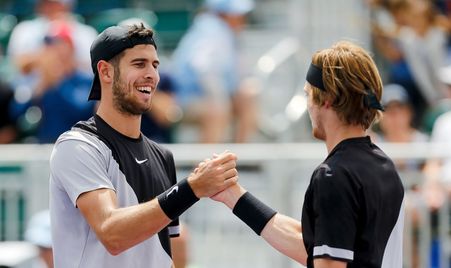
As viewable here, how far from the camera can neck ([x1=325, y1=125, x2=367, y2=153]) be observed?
4.25 m

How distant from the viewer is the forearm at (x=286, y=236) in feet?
15.1

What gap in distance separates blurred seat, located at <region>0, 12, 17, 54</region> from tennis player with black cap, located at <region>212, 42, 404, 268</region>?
7.58m

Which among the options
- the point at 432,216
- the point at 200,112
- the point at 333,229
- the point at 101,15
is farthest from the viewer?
the point at 101,15

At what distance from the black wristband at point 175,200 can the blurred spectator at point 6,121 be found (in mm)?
5778

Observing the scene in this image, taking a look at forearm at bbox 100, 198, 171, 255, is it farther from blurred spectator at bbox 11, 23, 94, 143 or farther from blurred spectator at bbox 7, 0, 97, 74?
blurred spectator at bbox 7, 0, 97, 74

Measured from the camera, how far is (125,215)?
13.9 ft

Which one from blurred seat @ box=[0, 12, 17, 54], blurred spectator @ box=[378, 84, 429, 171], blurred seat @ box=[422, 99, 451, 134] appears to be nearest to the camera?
blurred spectator @ box=[378, 84, 429, 171]

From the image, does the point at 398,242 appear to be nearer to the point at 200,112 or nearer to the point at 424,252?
the point at 424,252

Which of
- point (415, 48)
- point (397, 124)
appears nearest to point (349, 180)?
point (397, 124)

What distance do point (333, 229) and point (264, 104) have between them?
5860 millimetres

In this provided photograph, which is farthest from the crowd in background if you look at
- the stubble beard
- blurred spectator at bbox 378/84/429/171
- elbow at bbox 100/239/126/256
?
elbow at bbox 100/239/126/256

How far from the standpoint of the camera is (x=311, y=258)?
165 inches

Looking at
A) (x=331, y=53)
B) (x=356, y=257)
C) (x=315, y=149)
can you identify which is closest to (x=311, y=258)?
(x=356, y=257)

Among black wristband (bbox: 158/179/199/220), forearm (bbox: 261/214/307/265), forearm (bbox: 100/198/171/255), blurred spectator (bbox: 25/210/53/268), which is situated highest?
black wristband (bbox: 158/179/199/220)
